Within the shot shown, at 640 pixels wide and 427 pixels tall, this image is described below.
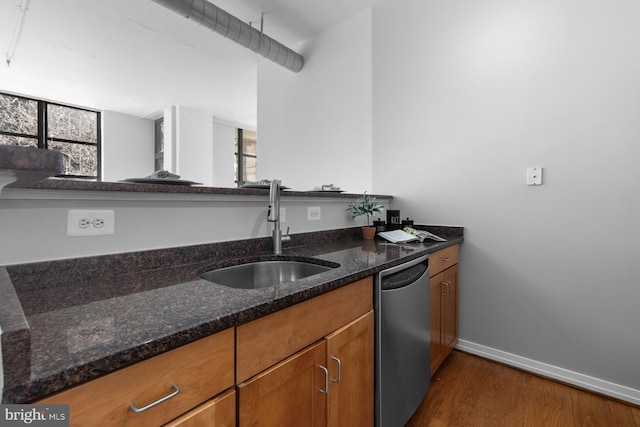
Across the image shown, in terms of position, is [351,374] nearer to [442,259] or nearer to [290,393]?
[290,393]

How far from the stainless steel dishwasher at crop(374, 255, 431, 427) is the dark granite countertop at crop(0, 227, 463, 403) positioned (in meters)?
0.13

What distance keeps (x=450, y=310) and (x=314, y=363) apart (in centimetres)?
142

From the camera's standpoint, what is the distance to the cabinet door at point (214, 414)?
0.60 metres

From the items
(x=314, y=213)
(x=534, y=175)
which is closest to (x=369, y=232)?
(x=314, y=213)

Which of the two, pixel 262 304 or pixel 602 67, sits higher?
pixel 602 67

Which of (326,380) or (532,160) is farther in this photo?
(532,160)

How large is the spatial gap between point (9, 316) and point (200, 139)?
5.57m

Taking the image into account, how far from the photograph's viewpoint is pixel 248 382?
0.71 meters

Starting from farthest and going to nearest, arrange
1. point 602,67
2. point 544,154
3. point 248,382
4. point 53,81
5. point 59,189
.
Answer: point 53,81 < point 544,154 < point 602,67 < point 59,189 < point 248,382

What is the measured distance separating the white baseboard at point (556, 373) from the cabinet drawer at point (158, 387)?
6.57 feet

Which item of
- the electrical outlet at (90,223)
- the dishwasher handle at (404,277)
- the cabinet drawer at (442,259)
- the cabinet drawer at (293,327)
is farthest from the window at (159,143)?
the cabinet drawer at (293,327)

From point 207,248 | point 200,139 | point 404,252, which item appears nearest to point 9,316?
point 207,248

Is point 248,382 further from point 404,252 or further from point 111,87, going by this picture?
point 111,87

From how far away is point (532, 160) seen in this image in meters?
1.87
